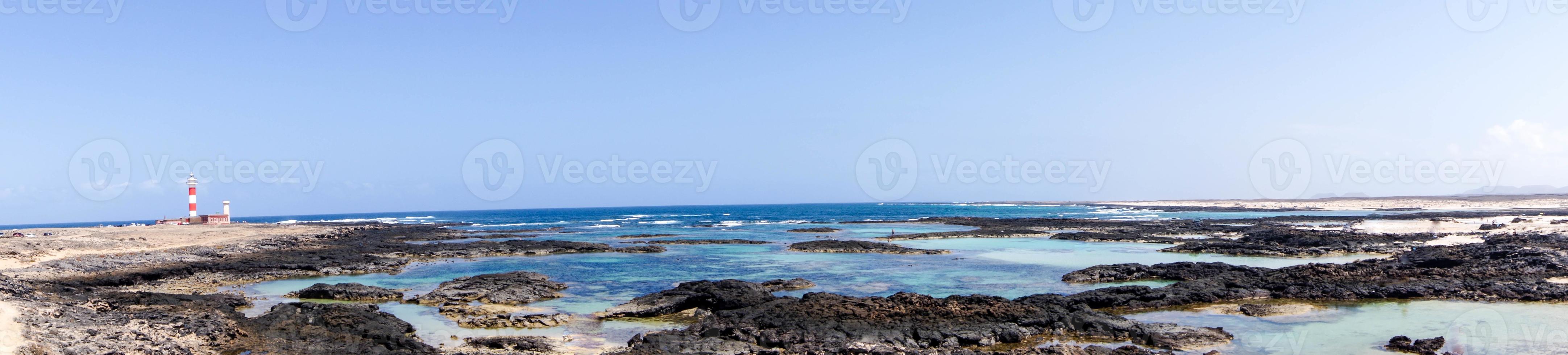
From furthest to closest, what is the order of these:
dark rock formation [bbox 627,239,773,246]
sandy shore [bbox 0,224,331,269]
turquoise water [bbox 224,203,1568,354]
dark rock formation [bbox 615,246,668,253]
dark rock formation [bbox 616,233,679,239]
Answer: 1. dark rock formation [bbox 616,233,679,239]
2. dark rock formation [bbox 627,239,773,246]
3. dark rock formation [bbox 615,246,668,253]
4. sandy shore [bbox 0,224,331,269]
5. turquoise water [bbox 224,203,1568,354]

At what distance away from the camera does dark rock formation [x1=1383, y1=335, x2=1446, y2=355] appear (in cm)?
1139

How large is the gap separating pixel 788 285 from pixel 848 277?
3654 millimetres

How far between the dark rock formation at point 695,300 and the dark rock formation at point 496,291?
10.2 ft

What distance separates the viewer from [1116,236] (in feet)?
145

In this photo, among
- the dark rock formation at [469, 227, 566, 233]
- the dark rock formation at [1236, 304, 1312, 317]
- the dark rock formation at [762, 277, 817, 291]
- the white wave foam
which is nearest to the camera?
the dark rock formation at [1236, 304, 1312, 317]

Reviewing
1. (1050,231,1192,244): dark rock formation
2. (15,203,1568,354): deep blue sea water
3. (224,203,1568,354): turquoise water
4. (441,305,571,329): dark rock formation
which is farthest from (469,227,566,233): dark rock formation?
(441,305,571,329): dark rock formation

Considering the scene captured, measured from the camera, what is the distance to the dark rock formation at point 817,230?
59.1 meters

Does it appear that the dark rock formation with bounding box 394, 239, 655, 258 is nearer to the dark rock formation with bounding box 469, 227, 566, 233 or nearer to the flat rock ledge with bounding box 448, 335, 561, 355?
the dark rock formation with bounding box 469, 227, 566, 233

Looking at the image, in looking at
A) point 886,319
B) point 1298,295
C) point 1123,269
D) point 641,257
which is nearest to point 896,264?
point 1123,269

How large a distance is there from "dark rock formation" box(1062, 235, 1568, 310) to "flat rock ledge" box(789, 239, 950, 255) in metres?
12.9

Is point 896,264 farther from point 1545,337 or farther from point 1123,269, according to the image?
point 1545,337

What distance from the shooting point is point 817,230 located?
61.1 metres

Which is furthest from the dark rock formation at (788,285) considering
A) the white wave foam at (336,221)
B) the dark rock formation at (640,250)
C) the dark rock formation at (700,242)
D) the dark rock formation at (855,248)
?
the white wave foam at (336,221)

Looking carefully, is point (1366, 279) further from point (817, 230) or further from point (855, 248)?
point (817, 230)
